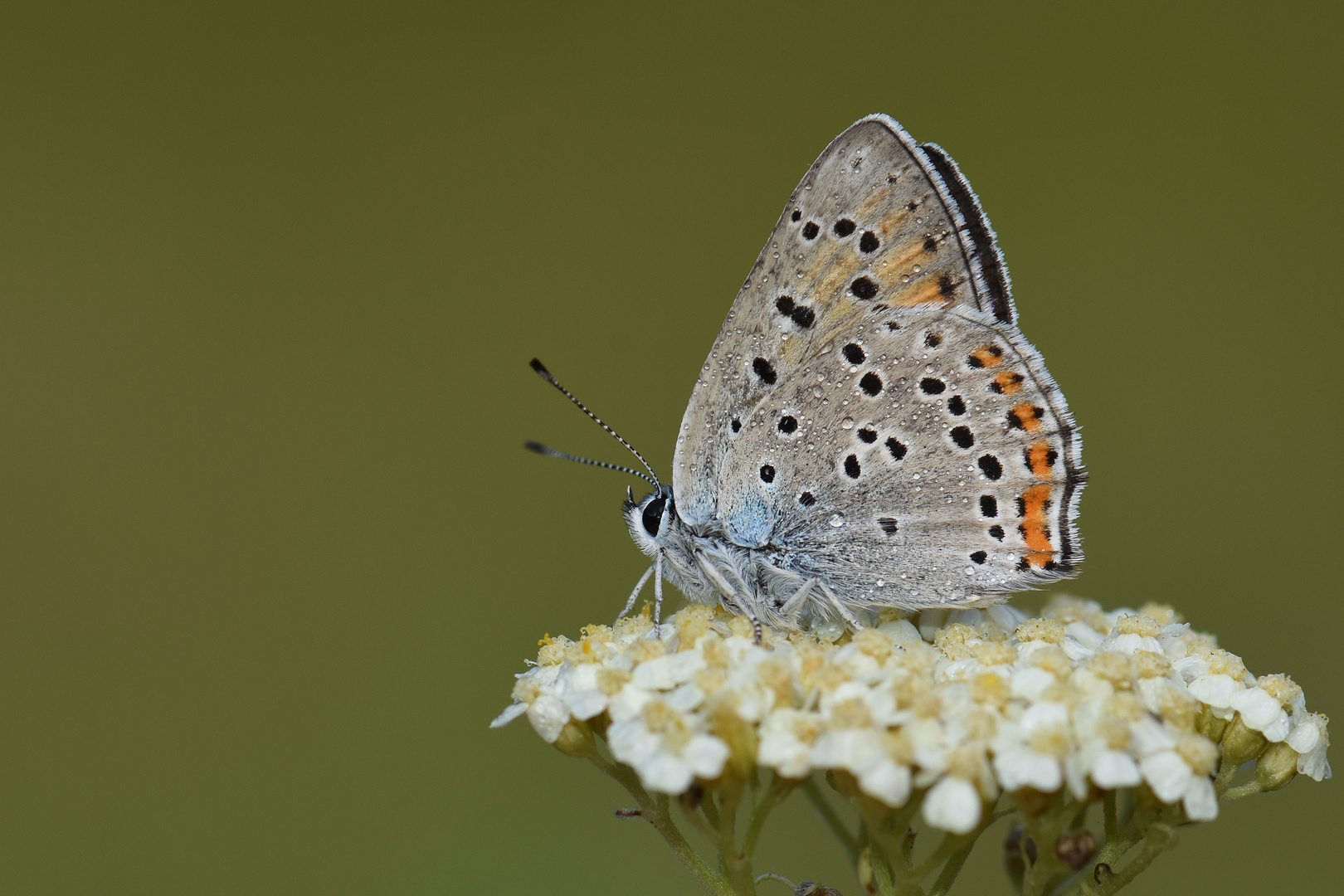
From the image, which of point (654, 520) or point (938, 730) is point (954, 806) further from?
point (654, 520)

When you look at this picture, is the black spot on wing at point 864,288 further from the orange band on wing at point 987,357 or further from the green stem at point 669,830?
the green stem at point 669,830

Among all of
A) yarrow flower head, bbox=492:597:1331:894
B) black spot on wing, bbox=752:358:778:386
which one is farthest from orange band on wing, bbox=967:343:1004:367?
yarrow flower head, bbox=492:597:1331:894

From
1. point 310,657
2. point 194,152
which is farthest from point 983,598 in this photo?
point 194,152

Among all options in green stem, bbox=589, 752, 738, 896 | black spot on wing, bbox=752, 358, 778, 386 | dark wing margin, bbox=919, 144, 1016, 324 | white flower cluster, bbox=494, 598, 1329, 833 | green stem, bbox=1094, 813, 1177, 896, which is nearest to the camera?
white flower cluster, bbox=494, 598, 1329, 833

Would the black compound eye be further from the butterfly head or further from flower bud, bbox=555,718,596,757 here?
flower bud, bbox=555,718,596,757

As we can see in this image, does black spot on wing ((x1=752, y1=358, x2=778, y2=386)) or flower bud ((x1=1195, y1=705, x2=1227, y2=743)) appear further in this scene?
black spot on wing ((x1=752, y1=358, x2=778, y2=386))

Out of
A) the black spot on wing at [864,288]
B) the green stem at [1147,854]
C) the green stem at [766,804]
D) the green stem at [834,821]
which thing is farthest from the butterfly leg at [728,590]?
the green stem at [1147,854]

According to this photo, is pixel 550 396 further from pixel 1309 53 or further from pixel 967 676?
pixel 1309 53
